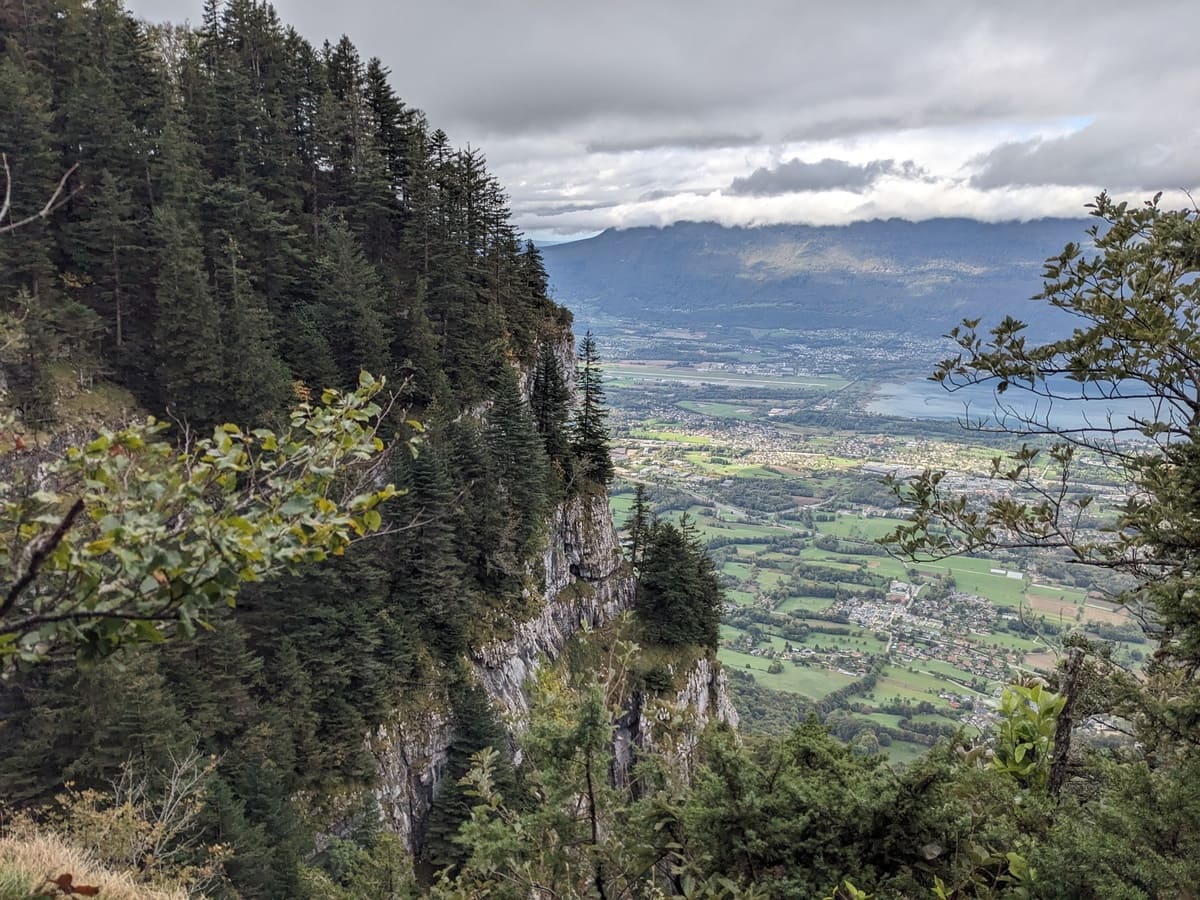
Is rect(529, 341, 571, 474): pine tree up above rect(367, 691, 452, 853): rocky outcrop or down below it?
above

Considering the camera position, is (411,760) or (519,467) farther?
(519,467)

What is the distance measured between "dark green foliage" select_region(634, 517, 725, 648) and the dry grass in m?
27.8

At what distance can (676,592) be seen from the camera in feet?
108

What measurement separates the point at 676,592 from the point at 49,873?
29313 millimetres

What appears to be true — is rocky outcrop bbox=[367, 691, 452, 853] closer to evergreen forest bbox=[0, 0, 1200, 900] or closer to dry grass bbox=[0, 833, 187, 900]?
evergreen forest bbox=[0, 0, 1200, 900]

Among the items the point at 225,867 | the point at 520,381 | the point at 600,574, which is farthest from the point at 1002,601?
the point at 225,867

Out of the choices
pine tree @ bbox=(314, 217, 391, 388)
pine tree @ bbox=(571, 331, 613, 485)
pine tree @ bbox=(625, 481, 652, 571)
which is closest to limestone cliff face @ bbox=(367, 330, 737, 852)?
pine tree @ bbox=(625, 481, 652, 571)

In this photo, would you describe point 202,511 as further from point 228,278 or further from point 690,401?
point 690,401

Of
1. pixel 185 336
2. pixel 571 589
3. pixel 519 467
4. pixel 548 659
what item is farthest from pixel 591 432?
pixel 185 336

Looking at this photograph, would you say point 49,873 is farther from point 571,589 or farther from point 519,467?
point 571,589

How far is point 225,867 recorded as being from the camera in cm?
1452

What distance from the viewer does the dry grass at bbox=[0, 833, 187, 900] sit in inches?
192

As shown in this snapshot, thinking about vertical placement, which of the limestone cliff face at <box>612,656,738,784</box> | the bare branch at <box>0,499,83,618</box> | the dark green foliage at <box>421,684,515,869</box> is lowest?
the limestone cliff face at <box>612,656,738,784</box>

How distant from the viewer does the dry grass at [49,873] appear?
4879 millimetres
